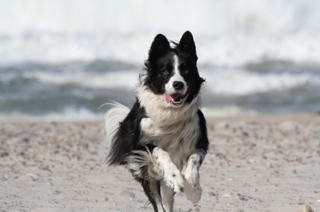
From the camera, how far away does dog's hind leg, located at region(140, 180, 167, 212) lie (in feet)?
12.7

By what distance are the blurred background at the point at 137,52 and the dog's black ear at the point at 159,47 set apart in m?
6.95

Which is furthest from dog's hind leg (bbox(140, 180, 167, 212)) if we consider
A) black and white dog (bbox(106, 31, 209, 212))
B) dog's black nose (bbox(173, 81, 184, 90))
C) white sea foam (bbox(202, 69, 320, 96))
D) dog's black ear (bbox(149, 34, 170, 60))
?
white sea foam (bbox(202, 69, 320, 96))

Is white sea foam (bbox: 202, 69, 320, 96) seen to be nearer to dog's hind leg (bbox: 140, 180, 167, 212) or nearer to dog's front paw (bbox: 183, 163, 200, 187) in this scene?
dog's hind leg (bbox: 140, 180, 167, 212)

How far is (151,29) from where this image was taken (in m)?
18.7

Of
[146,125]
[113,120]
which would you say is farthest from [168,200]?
[113,120]

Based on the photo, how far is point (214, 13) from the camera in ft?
63.4

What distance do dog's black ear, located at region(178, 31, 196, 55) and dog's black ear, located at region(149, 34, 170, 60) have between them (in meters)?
0.13

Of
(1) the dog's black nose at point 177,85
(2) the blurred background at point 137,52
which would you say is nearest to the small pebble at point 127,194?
(1) the dog's black nose at point 177,85

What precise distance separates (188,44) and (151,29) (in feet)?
49.5

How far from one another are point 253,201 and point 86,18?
1560 centimetres

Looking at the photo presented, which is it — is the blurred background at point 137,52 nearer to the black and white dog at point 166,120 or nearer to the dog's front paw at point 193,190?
the black and white dog at point 166,120

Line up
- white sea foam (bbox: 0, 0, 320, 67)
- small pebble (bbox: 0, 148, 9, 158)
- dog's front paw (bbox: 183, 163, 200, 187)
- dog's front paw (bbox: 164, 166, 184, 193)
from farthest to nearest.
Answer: white sea foam (bbox: 0, 0, 320, 67)
small pebble (bbox: 0, 148, 9, 158)
dog's front paw (bbox: 183, 163, 200, 187)
dog's front paw (bbox: 164, 166, 184, 193)

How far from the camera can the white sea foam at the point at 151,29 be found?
52.9 feet

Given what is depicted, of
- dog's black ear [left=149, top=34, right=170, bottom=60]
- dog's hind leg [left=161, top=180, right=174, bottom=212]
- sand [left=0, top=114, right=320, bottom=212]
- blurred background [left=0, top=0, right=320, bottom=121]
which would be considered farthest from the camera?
blurred background [left=0, top=0, right=320, bottom=121]
